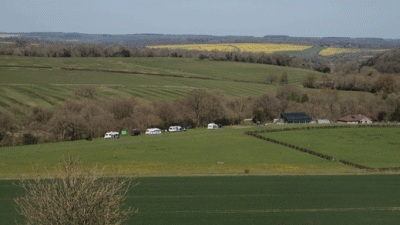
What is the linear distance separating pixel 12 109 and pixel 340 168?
56.9m

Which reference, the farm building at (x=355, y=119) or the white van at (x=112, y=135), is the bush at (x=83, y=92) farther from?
the farm building at (x=355, y=119)

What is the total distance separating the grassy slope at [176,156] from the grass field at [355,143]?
14.7 ft

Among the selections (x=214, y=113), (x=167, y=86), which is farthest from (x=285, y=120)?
(x=167, y=86)

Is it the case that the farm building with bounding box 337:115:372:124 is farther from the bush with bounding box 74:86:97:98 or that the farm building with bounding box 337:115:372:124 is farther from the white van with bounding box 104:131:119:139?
the bush with bounding box 74:86:97:98

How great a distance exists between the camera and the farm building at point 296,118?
86062 mm

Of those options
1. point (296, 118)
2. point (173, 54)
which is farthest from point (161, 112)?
point (173, 54)

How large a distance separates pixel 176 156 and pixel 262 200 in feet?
69.8

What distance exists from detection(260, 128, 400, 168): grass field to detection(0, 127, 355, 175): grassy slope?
4479mm

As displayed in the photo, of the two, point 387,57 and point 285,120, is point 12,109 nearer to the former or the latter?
point 285,120

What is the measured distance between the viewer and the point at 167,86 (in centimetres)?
10994

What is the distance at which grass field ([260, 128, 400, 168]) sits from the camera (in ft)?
161

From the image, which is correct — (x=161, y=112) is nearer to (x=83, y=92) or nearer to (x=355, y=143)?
(x=83, y=92)

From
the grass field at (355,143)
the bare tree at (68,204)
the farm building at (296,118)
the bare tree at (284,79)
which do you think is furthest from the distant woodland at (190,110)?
the bare tree at (68,204)

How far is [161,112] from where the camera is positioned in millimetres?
74750
